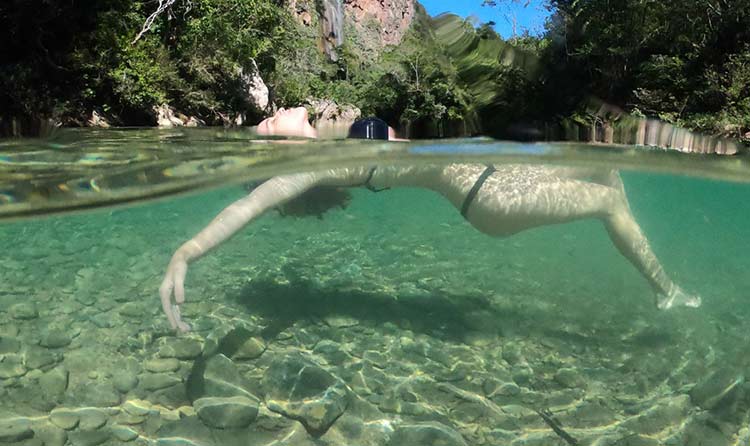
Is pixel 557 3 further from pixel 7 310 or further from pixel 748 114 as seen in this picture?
pixel 7 310

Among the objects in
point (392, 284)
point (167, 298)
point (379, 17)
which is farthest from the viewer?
point (379, 17)

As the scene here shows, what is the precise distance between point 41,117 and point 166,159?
12.8 m

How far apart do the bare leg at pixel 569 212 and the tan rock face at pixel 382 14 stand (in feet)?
167

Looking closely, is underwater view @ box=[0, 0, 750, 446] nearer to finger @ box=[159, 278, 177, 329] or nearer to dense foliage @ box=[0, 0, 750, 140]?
finger @ box=[159, 278, 177, 329]

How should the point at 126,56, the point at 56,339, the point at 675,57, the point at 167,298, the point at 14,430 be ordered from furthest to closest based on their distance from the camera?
the point at 126,56 → the point at 675,57 → the point at 56,339 → the point at 167,298 → the point at 14,430

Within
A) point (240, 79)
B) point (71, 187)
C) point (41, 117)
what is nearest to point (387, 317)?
point (71, 187)

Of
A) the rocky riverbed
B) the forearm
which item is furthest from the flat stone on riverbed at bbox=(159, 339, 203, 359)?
the forearm

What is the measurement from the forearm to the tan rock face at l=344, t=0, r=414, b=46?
170 feet

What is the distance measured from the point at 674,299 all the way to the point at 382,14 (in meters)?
56.0

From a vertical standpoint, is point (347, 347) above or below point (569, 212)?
below

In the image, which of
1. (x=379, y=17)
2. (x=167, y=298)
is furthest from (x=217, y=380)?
(x=379, y=17)

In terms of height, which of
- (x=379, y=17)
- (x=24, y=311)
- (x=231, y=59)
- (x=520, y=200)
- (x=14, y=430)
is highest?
(x=379, y=17)

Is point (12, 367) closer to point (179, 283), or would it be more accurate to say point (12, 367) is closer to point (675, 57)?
point (179, 283)

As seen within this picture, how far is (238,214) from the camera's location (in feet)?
15.4
